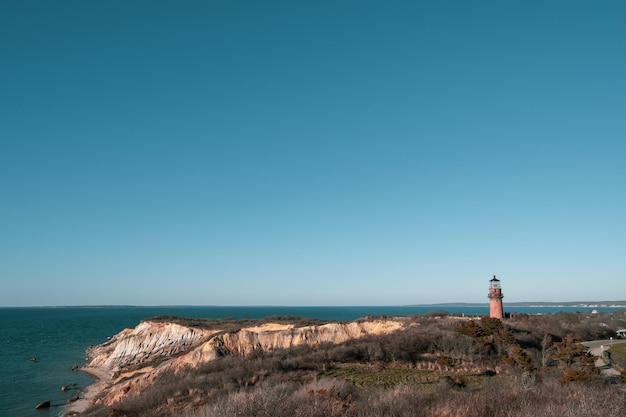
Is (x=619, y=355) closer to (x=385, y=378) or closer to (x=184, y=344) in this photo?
(x=385, y=378)

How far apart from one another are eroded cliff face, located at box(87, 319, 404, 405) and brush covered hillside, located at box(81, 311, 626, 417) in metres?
0.20

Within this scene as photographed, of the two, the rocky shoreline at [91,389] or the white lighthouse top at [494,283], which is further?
the white lighthouse top at [494,283]

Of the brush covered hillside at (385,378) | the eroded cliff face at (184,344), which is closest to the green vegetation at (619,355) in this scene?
the brush covered hillside at (385,378)

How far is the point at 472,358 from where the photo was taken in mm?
24109

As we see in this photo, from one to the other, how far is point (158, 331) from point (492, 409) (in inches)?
2101

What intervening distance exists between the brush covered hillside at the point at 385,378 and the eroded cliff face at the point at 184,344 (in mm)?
195

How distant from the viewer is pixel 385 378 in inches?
751

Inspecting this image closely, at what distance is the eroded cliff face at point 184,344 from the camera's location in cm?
3303

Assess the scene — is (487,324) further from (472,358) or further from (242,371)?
(242,371)

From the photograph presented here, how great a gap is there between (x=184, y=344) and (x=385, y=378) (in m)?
38.0

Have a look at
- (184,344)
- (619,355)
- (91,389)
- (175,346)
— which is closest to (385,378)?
(619,355)

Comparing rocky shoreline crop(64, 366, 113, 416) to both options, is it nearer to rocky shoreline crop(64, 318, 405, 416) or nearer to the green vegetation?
rocky shoreline crop(64, 318, 405, 416)

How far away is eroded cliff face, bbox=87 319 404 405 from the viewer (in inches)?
1300

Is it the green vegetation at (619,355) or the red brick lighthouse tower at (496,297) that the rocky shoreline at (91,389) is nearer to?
the green vegetation at (619,355)
